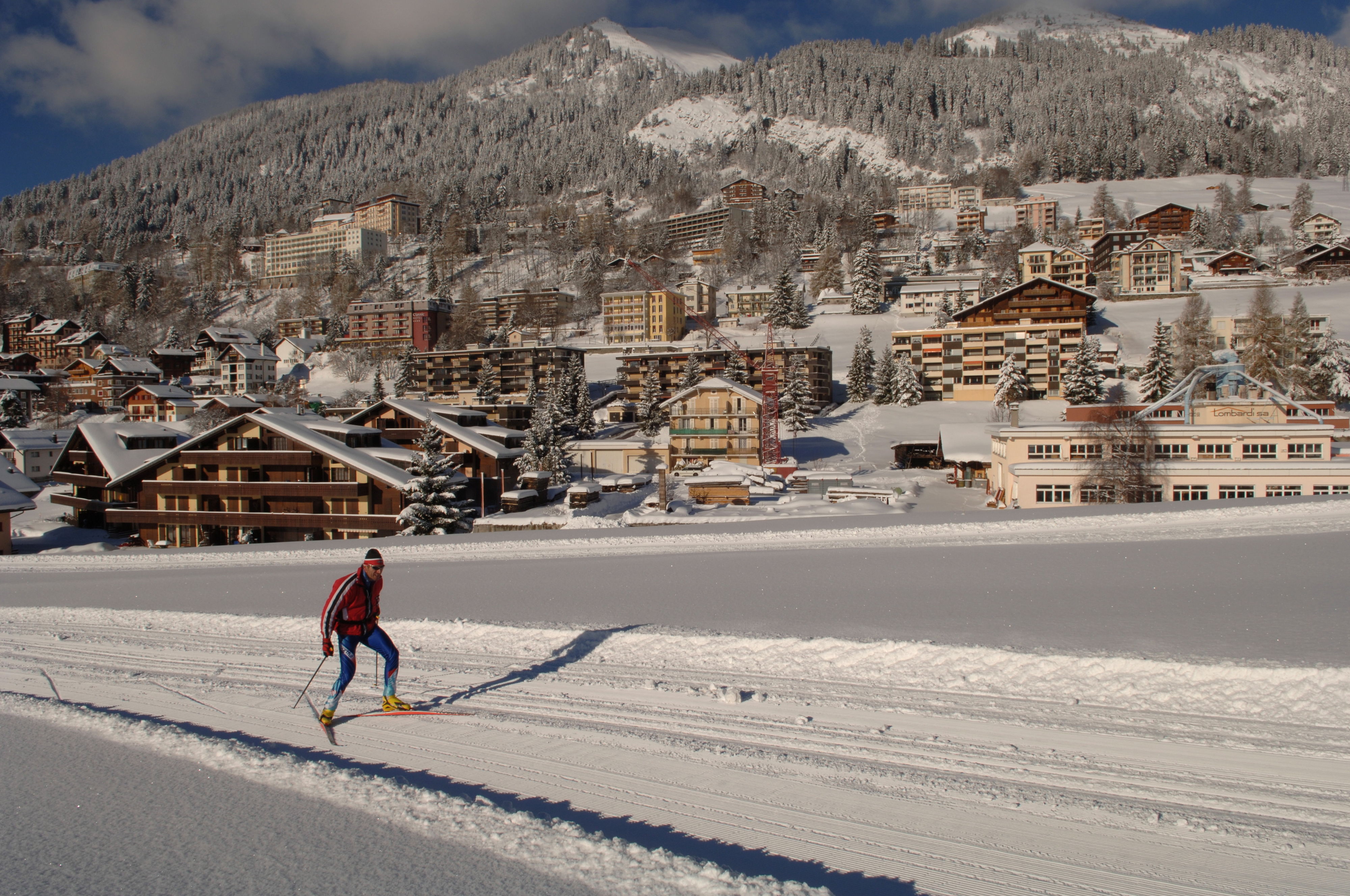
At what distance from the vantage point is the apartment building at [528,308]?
322ft

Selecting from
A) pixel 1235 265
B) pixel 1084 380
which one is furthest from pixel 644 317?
pixel 1235 265

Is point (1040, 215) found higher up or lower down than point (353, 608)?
higher up

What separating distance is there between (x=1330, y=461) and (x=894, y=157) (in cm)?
16243

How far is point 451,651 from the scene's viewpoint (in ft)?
27.5

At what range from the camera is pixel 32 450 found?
50.2 metres

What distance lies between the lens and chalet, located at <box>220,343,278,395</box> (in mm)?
83312

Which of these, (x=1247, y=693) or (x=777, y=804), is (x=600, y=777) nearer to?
(x=777, y=804)

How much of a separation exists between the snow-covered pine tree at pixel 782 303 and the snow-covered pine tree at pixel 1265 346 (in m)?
38.7

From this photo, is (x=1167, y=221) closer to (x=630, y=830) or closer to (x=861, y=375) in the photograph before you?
(x=861, y=375)

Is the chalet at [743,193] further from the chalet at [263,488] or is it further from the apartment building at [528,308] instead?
the chalet at [263,488]

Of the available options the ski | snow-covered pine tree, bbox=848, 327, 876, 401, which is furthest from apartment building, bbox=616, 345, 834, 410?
the ski

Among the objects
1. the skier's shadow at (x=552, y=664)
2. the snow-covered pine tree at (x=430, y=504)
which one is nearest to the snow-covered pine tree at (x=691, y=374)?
the snow-covered pine tree at (x=430, y=504)

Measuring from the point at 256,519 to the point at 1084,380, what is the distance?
50.4m

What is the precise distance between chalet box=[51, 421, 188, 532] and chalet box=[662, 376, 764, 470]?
2468 centimetres
